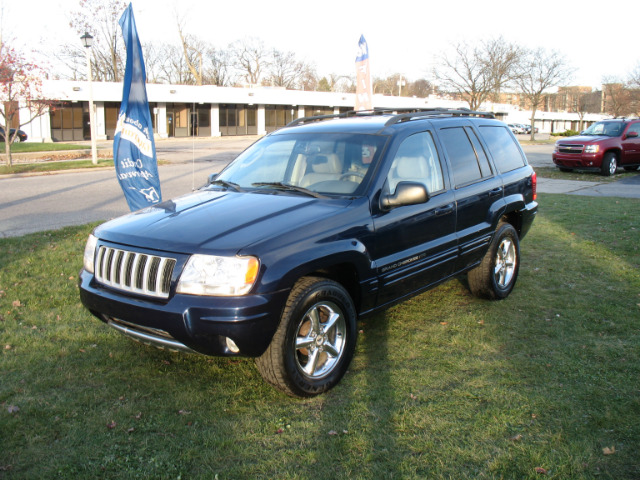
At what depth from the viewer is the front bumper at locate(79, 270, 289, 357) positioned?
341 cm

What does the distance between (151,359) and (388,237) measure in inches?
82.0

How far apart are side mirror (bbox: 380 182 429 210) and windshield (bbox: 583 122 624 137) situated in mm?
17438

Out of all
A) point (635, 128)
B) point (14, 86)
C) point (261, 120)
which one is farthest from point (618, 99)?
point (14, 86)

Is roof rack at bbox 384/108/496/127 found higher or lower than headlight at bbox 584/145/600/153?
higher

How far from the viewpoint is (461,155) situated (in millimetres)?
5418

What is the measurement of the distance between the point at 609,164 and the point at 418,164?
16065 mm

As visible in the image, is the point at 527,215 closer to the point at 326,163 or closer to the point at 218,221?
the point at 326,163

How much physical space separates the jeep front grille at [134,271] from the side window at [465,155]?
287cm

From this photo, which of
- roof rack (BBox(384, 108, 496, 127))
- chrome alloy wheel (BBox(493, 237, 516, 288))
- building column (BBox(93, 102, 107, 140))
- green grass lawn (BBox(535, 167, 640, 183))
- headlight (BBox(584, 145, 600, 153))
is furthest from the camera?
building column (BBox(93, 102, 107, 140))

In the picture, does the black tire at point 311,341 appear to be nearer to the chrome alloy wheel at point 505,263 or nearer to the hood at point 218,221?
the hood at point 218,221

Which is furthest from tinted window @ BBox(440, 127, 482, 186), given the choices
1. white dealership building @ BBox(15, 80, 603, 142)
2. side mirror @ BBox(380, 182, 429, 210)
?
white dealership building @ BBox(15, 80, 603, 142)

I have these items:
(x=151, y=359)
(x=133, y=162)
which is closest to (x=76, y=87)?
(x=133, y=162)

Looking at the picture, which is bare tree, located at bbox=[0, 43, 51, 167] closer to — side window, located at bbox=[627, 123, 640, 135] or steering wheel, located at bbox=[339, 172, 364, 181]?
steering wheel, located at bbox=[339, 172, 364, 181]

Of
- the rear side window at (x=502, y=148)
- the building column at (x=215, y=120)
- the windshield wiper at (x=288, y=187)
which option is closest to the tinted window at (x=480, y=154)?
the rear side window at (x=502, y=148)
